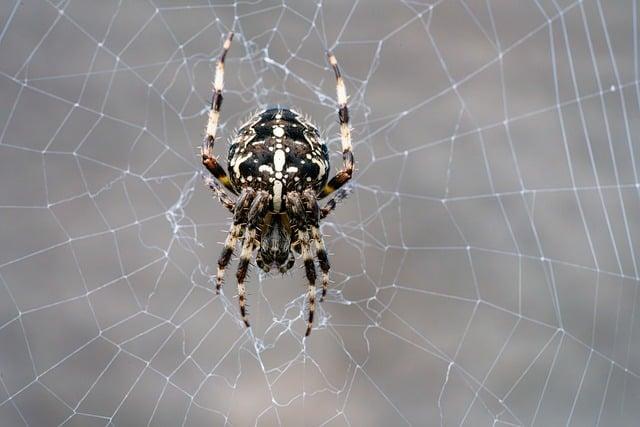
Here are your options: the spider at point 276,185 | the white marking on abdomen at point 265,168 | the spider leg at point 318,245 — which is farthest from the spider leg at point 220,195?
the spider leg at point 318,245

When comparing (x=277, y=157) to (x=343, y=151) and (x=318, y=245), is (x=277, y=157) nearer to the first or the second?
(x=343, y=151)

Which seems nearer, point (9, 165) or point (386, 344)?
point (9, 165)

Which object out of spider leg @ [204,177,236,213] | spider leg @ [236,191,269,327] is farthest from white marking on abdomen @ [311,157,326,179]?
spider leg @ [204,177,236,213]

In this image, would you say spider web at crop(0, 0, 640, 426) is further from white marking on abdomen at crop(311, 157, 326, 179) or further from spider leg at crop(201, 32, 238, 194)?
white marking on abdomen at crop(311, 157, 326, 179)

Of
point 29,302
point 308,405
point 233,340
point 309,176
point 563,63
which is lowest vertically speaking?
point 308,405

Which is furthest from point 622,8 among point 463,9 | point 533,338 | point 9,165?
point 9,165

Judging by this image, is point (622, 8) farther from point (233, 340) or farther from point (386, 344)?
point (233, 340)

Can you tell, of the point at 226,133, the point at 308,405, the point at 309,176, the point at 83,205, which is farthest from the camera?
the point at 83,205

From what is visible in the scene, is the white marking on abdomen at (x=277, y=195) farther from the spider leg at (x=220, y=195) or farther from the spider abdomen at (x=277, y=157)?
the spider leg at (x=220, y=195)
